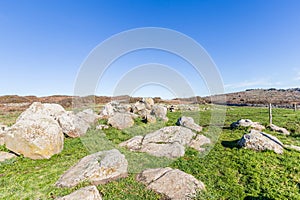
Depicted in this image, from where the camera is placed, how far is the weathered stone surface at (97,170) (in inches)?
376

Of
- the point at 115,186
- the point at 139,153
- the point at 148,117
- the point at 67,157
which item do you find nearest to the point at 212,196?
the point at 115,186

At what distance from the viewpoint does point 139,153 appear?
548 inches

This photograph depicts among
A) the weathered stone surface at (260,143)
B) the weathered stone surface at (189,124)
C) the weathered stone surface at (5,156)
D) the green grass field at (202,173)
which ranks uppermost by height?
the weathered stone surface at (189,124)

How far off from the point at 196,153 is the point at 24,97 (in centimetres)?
6981

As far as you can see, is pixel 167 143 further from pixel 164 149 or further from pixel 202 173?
pixel 202 173

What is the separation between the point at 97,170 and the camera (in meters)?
10.1

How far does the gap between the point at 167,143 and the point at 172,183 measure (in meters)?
6.11

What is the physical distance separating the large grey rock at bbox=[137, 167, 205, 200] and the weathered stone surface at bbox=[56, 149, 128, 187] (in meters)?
1.28

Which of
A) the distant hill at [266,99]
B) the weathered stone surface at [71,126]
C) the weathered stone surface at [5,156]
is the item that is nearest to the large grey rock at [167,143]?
the weathered stone surface at [71,126]

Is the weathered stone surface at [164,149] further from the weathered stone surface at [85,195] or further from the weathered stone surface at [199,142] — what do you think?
the weathered stone surface at [85,195]

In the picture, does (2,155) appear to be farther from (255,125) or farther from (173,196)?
(255,125)

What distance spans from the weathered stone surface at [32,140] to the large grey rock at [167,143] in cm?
520

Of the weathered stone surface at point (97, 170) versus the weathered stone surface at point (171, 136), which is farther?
the weathered stone surface at point (171, 136)

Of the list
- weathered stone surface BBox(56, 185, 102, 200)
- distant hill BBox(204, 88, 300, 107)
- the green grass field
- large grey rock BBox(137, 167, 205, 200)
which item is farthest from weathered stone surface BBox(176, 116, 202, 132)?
distant hill BBox(204, 88, 300, 107)
